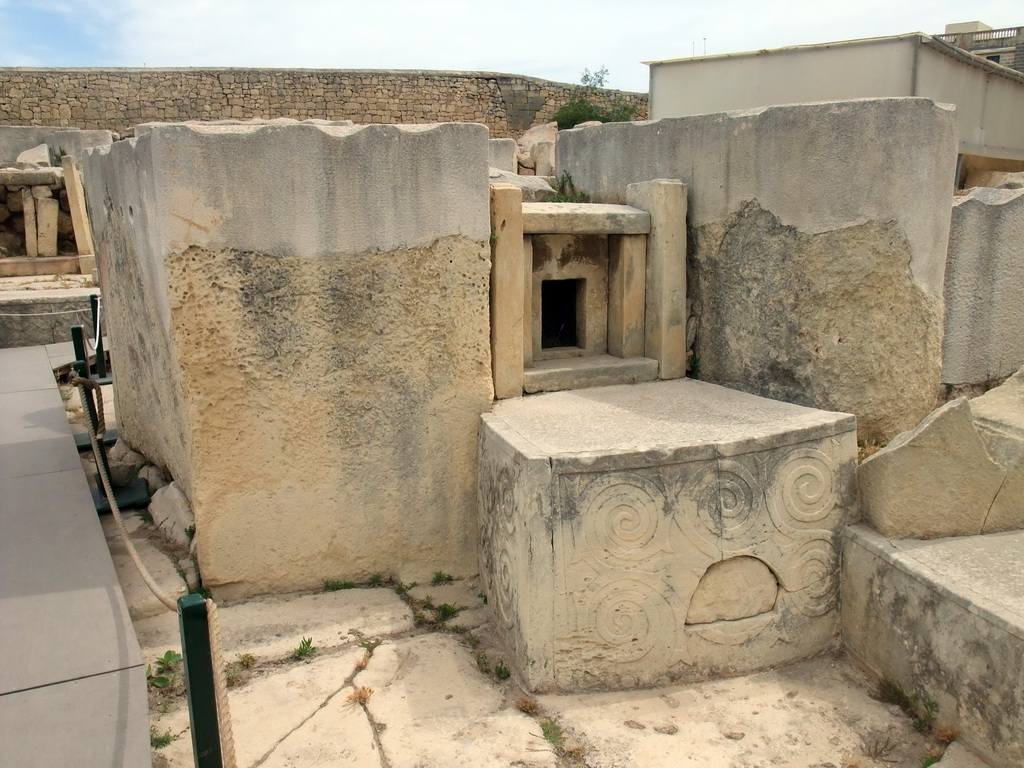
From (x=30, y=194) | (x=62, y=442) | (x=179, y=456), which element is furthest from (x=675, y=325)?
(x=30, y=194)

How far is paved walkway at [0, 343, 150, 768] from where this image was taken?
2.29 metres

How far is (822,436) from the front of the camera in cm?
340

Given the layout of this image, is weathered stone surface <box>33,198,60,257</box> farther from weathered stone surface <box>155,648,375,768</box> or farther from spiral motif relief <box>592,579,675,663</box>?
spiral motif relief <box>592,579,675,663</box>

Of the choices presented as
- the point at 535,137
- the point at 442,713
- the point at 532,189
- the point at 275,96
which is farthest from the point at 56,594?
the point at 275,96

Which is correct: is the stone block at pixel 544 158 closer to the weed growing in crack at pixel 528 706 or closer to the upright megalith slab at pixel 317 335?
the upright megalith slab at pixel 317 335

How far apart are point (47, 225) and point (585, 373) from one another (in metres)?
9.69

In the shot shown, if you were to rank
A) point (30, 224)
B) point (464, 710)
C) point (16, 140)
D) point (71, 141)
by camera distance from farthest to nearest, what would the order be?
point (16, 140) → point (71, 141) → point (30, 224) → point (464, 710)

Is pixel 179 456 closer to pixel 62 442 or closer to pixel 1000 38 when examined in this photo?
pixel 62 442

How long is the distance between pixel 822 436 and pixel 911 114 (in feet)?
4.87

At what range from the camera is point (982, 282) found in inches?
166

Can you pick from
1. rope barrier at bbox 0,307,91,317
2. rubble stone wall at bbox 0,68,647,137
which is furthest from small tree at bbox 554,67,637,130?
rope barrier at bbox 0,307,91,317

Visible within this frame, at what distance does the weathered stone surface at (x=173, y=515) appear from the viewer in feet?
12.5

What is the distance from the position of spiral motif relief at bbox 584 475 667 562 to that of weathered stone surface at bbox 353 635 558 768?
0.72m

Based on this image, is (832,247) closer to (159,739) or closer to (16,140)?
(159,739)
